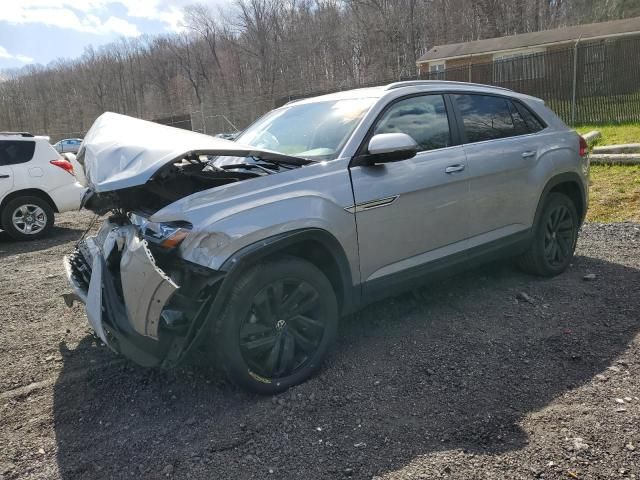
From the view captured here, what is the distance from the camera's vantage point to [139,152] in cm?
303

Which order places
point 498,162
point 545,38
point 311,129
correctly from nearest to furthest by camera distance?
point 311,129
point 498,162
point 545,38

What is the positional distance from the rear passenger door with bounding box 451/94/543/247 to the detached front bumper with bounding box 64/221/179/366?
8.27ft

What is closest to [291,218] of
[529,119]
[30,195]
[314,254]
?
[314,254]

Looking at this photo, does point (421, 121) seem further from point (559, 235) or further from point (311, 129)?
point (559, 235)

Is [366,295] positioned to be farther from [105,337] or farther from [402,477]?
[105,337]

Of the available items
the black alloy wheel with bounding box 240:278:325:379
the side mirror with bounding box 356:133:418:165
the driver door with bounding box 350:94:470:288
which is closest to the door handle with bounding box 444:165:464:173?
the driver door with bounding box 350:94:470:288

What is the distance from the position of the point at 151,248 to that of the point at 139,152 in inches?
22.7

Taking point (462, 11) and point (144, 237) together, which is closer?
point (144, 237)

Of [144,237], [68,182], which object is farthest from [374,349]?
[68,182]

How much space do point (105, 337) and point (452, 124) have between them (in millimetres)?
2975

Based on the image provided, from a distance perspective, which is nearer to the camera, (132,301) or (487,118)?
(132,301)

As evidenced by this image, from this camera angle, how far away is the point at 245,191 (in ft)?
10.0

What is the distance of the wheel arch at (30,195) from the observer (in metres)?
8.60

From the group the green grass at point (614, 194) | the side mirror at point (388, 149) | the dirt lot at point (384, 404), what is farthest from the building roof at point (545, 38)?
the side mirror at point (388, 149)
